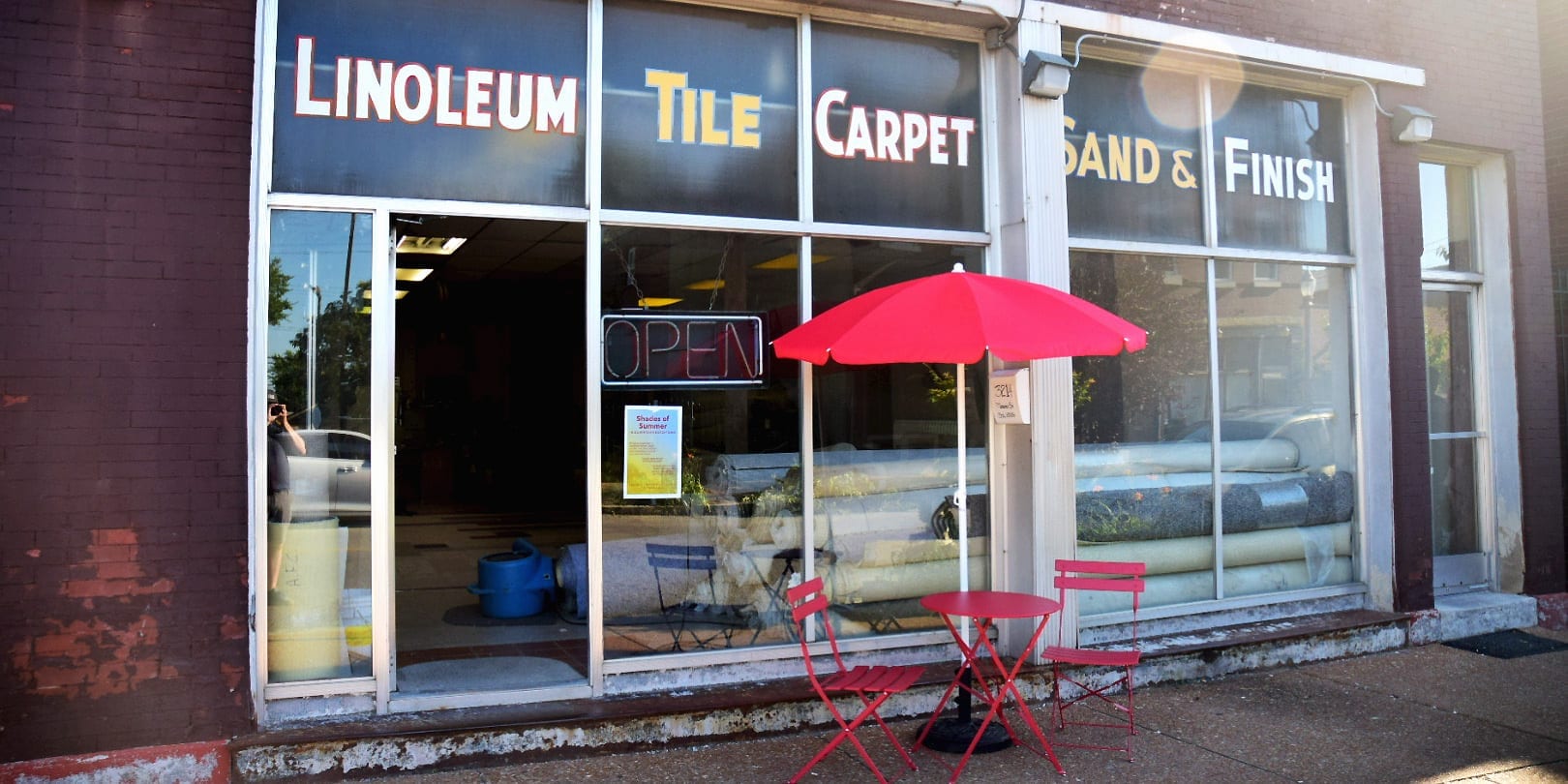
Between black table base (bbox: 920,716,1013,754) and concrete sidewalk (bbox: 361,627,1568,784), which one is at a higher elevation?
black table base (bbox: 920,716,1013,754)

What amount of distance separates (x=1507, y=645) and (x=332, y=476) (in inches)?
306

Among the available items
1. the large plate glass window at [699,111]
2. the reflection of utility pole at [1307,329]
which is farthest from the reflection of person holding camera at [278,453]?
the reflection of utility pole at [1307,329]

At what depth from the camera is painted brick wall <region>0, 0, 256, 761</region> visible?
4871 mm

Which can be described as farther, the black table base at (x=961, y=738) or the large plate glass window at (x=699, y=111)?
the large plate glass window at (x=699, y=111)

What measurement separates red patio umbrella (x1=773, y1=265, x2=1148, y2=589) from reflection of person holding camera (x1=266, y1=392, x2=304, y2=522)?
96.3 inches

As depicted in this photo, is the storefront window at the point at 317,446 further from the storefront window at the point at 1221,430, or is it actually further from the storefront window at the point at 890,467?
the storefront window at the point at 1221,430

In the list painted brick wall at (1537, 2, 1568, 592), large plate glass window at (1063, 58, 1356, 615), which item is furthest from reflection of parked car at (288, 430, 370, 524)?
painted brick wall at (1537, 2, 1568, 592)

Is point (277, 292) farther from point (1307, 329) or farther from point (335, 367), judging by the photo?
point (1307, 329)

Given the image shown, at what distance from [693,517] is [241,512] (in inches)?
89.8

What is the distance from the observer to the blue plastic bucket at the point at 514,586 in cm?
807

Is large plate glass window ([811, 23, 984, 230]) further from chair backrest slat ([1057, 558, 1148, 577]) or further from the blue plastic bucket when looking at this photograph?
the blue plastic bucket

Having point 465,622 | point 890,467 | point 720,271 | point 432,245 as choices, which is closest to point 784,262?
point 720,271

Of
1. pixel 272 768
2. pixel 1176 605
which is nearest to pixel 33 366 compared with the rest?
pixel 272 768

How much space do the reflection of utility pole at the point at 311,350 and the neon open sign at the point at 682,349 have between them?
4.66 ft
